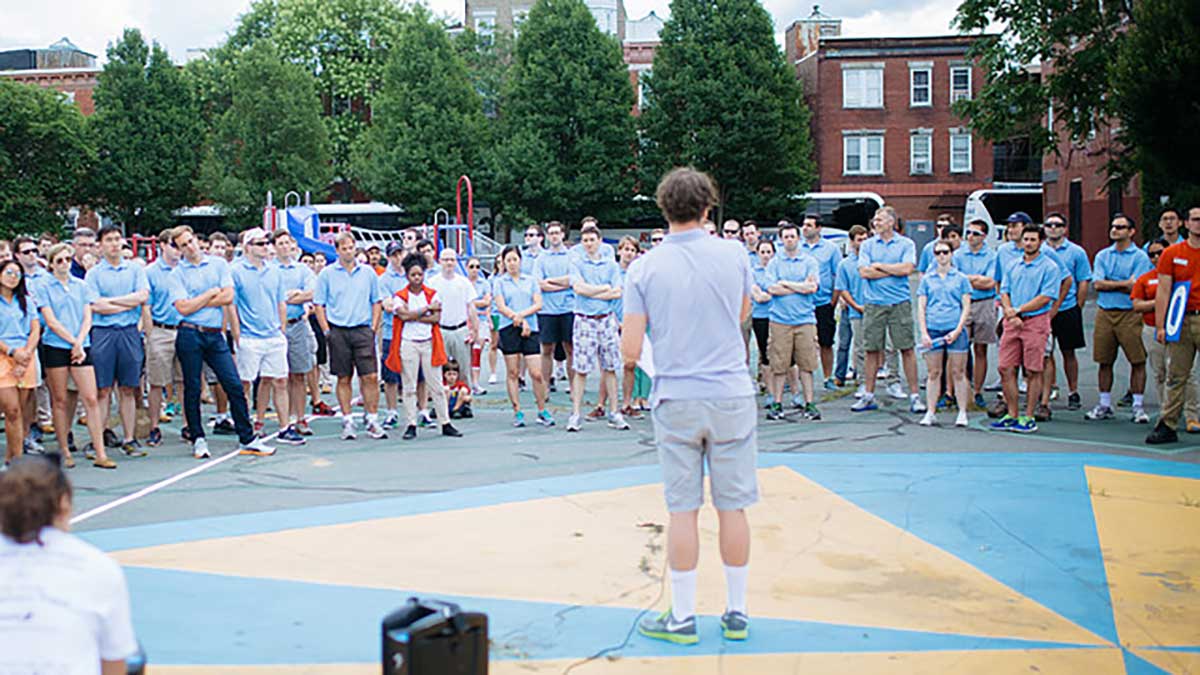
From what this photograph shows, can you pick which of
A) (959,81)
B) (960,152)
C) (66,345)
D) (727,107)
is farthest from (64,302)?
(959,81)

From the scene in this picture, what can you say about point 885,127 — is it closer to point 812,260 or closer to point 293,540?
point 812,260

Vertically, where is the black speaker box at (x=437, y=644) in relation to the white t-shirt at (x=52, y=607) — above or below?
below

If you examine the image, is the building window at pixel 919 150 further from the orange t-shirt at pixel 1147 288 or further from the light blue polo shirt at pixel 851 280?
the orange t-shirt at pixel 1147 288

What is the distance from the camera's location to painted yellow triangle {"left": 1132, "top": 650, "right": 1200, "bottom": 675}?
14.9ft

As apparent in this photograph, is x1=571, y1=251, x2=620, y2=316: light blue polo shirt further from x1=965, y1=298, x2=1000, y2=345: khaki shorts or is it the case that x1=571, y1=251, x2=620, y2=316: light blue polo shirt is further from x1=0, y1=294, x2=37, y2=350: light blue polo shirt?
x1=0, y1=294, x2=37, y2=350: light blue polo shirt

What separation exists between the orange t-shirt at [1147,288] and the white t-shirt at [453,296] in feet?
22.8

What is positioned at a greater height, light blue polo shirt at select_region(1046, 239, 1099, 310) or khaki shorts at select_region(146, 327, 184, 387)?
light blue polo shirt at select_region(1046, 239, 1099, 310)

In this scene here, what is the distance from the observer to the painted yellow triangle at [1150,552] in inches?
201

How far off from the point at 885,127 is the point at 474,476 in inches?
1744

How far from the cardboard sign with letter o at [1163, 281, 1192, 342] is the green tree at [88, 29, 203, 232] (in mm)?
46413

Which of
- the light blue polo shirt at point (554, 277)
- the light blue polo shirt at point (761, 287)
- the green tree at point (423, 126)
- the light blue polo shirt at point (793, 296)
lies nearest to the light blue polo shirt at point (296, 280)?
the light blue polo shirt at point (554, 277)

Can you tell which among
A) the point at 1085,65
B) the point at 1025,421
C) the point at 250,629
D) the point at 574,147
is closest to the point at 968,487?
the point at 1025,421

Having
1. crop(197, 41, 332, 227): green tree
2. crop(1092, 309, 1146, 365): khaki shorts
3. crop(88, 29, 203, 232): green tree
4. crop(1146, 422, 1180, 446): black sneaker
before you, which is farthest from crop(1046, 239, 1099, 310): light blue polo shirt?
crop(88, 29, 203, 232): green tree

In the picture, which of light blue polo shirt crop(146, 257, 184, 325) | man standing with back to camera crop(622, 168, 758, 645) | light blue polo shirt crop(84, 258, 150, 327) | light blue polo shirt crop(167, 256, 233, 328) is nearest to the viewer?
man standing with back to camera crop(622, 168, 758, 645)
